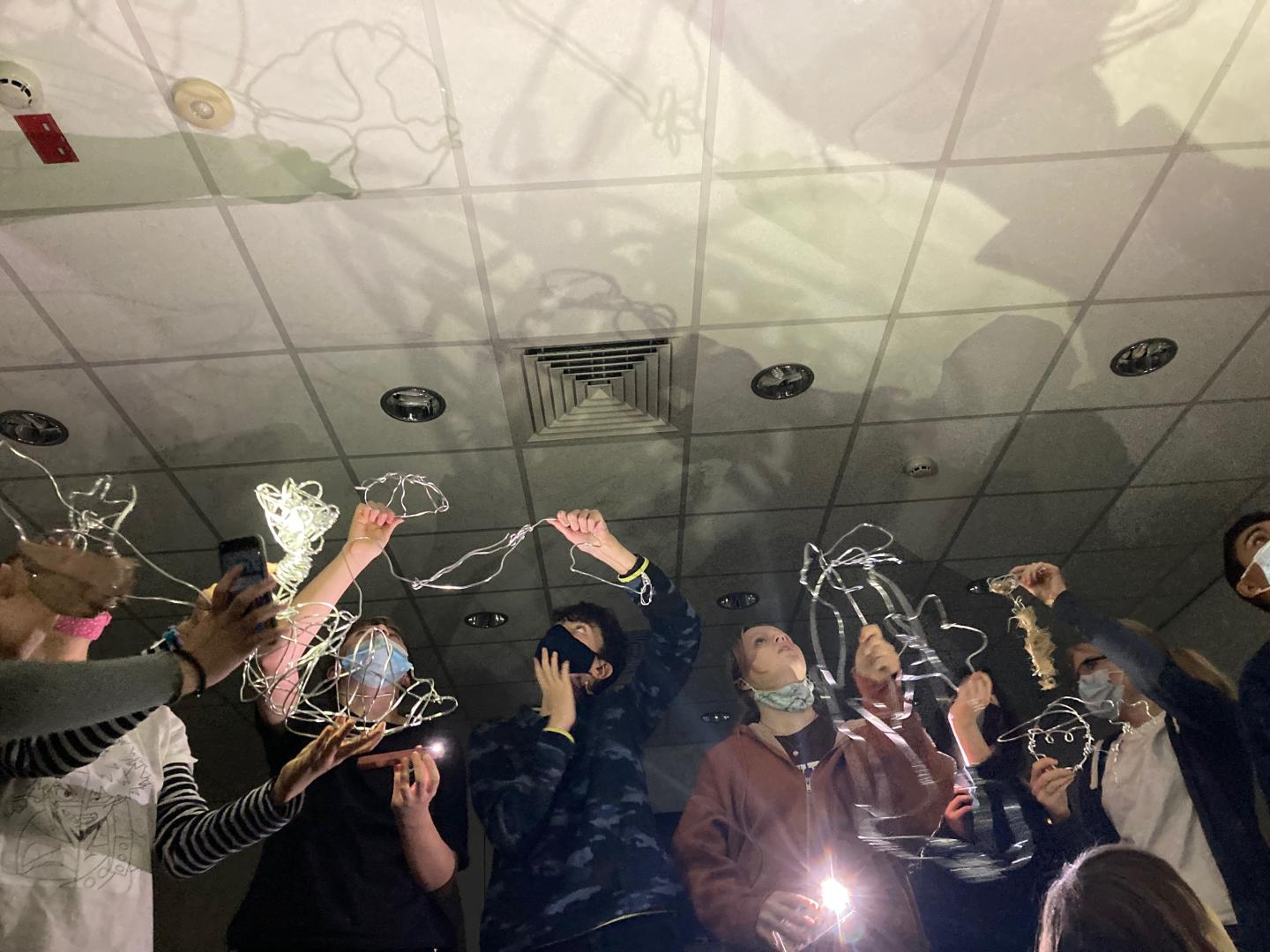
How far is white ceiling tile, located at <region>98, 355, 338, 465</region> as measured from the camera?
215cm

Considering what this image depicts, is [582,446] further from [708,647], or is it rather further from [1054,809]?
[1054,809]

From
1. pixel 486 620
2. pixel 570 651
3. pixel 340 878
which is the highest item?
pixel 486 620

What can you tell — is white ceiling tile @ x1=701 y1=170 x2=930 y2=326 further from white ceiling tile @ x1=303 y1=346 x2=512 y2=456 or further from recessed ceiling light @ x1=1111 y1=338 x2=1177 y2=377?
recessed ceiling light @ x1=1111 y1=338 x2=1177 y2=377

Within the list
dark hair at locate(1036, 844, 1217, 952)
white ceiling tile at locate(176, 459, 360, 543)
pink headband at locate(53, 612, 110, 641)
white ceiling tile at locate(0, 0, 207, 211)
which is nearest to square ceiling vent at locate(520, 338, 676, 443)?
white ceiling tile at locate(176, 459, 360, 543)

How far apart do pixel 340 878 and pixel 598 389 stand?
1455mm

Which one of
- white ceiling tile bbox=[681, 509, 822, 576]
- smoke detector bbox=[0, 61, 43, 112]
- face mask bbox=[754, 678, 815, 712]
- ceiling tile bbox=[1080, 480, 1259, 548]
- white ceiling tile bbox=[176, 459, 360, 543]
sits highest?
smoke detector bbox=[0, 61, 43, 112]

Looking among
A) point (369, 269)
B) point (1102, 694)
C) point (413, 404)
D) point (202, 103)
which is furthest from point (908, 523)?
point (202, 103)

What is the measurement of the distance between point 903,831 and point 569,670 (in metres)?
0.99

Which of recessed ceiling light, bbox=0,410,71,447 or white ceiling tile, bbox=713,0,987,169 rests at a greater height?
white ceiling tile, bbox=713,0,987,169

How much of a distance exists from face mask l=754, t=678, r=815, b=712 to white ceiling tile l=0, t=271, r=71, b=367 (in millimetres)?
2151

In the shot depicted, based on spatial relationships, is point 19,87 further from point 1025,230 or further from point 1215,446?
point 1215,446

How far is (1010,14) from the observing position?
1642 mm

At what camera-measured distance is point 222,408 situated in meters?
2.26

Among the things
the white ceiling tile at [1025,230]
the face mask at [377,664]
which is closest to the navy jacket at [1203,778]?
the white ceiling tile at [1025,230]
